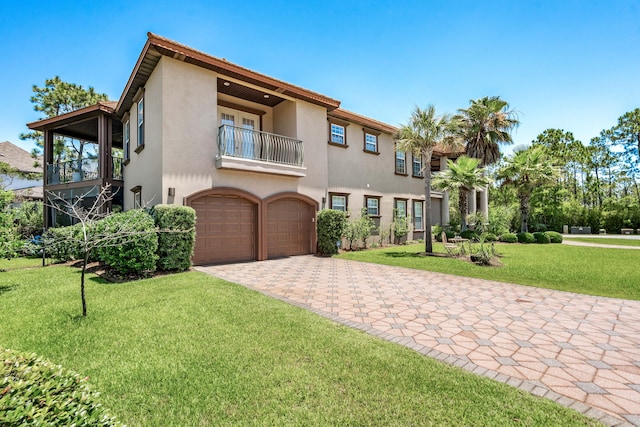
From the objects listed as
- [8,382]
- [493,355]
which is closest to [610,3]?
[493,355]

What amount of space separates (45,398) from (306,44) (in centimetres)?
1288

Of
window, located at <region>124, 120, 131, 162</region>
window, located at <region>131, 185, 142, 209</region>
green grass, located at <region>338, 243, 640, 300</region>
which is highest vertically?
window, located at <region>124, 120, 131, 162</region>

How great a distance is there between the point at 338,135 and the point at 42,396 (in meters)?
16.3

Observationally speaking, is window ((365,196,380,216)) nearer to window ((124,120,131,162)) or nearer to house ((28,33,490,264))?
house ((28,33,490,264))

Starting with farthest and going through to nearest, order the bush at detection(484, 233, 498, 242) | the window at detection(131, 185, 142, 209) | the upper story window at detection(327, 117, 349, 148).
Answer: the upper story window at detection(327, 117, 349, 148), the bush at detection(484, 233, 498, 242), the window at detection(131, 185, 142, 209)

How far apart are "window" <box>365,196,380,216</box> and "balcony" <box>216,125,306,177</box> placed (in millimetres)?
5958

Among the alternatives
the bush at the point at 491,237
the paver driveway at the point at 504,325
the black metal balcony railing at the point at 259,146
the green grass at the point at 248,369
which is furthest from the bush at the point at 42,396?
the bush at the point at 491,237

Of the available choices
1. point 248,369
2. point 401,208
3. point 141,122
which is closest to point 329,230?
point 401,208

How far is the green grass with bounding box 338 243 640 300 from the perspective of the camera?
318 inches

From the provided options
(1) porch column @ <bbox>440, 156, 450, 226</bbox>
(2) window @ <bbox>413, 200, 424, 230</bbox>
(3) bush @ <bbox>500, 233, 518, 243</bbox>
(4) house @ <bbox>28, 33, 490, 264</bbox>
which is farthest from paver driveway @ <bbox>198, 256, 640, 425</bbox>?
(1) porch column @ <bbox>440, 156, 450, 226</bbox>

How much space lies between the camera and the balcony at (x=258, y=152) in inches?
450

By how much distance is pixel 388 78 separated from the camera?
12.8 meters

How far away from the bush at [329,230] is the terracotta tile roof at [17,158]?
30.2m

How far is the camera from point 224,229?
1177 cm
